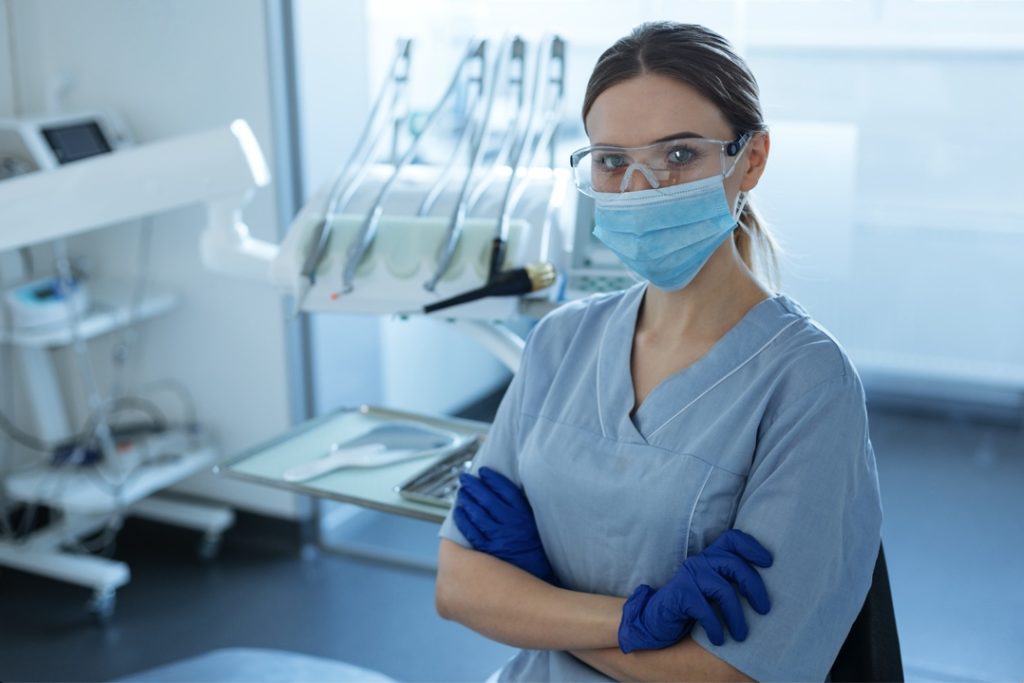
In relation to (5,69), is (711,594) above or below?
below

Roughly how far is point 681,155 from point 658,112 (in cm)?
5

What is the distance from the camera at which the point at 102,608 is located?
266 cm

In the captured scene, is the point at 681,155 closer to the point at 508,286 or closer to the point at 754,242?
the point at 754,242

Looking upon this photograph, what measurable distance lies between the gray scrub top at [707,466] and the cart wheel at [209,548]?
67.3 inches

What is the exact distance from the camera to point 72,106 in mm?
2875

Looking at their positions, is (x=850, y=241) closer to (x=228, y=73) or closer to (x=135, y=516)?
(x=228, y=73)

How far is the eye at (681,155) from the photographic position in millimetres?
1220

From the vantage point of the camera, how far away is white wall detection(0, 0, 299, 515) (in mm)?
2691

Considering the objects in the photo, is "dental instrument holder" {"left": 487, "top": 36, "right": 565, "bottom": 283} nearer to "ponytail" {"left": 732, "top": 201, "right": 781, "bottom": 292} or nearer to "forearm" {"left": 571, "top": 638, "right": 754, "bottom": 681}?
"ponytail" {"left": 732, "top": 201, "right": 781, "bottom": 292}

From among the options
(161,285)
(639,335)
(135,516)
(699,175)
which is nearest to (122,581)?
(135,516)

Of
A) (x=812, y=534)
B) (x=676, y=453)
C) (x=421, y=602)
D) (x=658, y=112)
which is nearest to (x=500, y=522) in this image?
(x=676, y=453)

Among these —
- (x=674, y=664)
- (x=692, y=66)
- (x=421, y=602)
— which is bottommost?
(x=421, y=602)

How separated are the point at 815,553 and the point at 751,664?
13 cm

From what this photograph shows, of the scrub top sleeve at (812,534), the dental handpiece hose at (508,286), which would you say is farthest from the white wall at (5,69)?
the scrub top sleeve at (812,534)
